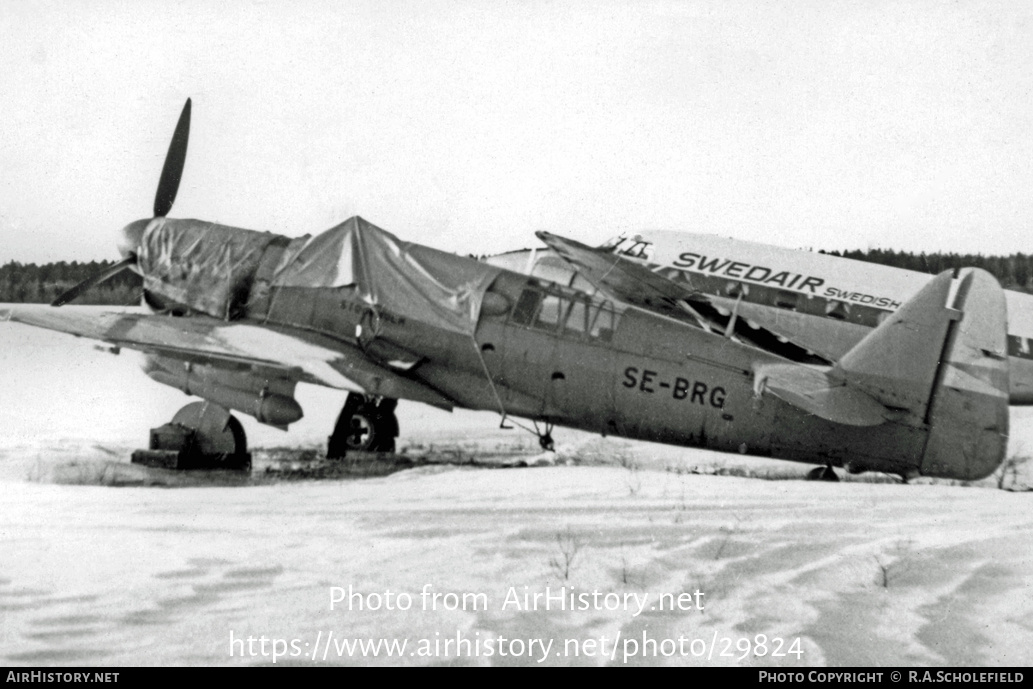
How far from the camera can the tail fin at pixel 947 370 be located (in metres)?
6.41

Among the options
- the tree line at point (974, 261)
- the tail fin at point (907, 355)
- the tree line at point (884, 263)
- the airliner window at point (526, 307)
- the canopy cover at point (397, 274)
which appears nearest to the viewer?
the tail fin at point (907, 355)

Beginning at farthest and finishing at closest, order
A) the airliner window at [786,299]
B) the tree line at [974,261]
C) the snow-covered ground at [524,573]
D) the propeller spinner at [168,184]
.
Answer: the tree line at [974,261] → the airliner window at [786,299] → the propeller spinner at [168,184] → the snow-covered ground at [524,573]

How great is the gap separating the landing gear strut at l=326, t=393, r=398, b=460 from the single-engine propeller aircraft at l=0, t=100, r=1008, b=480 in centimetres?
2

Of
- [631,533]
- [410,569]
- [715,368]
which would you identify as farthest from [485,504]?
[715,368]

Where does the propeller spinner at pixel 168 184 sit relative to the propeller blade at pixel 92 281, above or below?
above

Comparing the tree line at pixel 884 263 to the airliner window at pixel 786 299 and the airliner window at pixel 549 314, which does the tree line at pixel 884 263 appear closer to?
the airliner window at pixel 786 299

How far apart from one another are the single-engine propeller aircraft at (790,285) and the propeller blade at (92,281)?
486 cm

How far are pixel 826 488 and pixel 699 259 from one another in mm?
7196

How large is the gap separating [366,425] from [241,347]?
1.62m

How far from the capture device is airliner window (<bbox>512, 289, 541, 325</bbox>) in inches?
324

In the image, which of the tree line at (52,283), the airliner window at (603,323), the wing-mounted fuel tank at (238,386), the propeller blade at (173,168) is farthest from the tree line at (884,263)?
the airliner window at (603,323)

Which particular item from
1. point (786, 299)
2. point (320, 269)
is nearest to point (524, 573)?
point (320, 269)

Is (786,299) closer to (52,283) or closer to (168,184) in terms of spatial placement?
(168,184)
